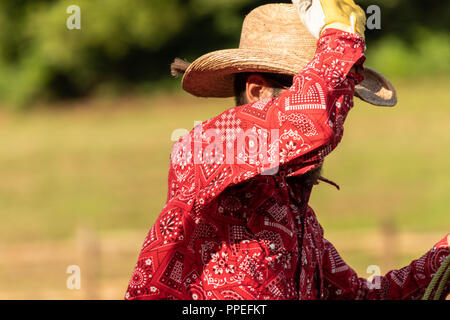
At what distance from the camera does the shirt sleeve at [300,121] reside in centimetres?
203

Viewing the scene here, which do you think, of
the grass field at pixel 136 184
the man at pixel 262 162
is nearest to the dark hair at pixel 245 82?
the man at pixel 262 162

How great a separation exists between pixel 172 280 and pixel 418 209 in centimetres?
1172

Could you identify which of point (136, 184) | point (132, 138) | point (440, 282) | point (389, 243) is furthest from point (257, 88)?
point (132, 138)

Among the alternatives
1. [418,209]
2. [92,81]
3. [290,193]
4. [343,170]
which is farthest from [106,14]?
[290,193]

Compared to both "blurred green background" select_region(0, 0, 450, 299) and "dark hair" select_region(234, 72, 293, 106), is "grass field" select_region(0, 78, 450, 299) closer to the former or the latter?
"blurred green background" select_region(0, 0, 450, 299)

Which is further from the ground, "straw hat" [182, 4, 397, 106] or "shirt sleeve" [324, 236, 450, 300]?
"straw hat" [182, 4, 397, 106]

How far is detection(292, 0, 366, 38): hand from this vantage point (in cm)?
208

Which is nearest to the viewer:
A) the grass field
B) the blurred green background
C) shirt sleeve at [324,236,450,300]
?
shirt sleeve at [324,236,450,300]

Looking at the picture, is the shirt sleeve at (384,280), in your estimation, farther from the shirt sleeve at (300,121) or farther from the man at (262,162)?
the shirt sleeve at (300,121)

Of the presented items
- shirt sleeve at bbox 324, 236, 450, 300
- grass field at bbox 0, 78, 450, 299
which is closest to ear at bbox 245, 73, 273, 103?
shirt sleeve at bbox 324, 236, 450, 300

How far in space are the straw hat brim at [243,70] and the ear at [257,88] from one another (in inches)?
1.9

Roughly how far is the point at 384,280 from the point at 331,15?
1.26 metres

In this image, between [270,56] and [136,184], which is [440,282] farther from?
[136,184]
